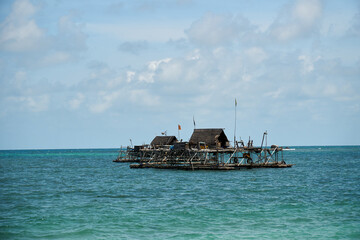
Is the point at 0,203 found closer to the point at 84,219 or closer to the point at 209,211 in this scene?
the point at 84,219

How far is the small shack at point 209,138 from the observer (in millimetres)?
Result: 54094

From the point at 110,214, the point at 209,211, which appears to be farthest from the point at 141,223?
the point at 209,211

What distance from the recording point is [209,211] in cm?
2170

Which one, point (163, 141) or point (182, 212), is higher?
point (163, 141)

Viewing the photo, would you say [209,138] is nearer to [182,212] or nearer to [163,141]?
[163,141]

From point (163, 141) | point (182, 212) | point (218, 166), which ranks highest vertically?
point (163, 141)

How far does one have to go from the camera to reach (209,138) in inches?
2149

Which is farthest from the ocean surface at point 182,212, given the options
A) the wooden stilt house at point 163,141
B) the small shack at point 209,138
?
the wooden stilt house at point 163,141

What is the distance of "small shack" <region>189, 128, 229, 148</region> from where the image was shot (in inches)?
2130

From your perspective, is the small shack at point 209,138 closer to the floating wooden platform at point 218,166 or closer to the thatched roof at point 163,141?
the floating wooden platform at point 218,166

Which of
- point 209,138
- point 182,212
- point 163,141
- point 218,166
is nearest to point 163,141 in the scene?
point 163,141

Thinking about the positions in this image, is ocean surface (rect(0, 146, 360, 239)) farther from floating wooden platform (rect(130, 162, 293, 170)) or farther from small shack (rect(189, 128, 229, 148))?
small shack (rect(189, 128, 229, 148))

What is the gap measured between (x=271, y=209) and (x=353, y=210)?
4.28 meters

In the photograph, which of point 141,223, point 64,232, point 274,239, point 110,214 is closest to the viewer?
point 274,239
